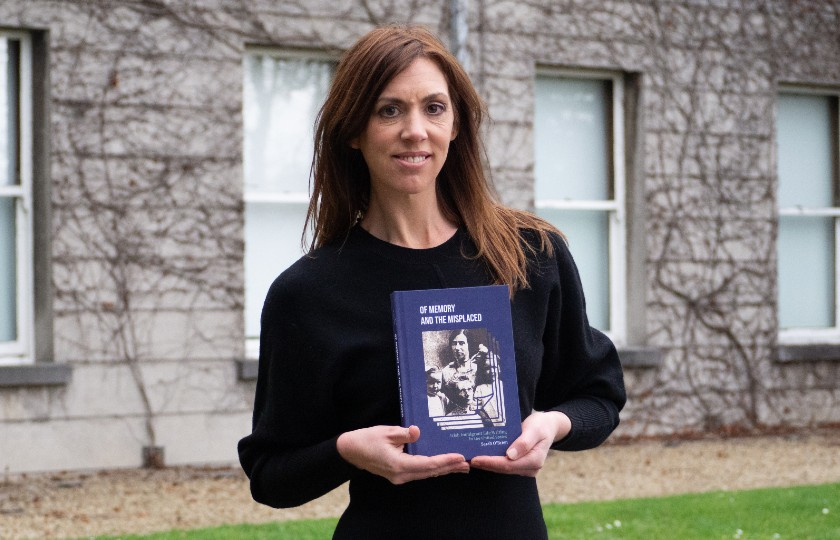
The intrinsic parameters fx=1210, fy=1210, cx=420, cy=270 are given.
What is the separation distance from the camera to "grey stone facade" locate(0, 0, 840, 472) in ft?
25.2

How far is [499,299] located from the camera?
2.06 meters

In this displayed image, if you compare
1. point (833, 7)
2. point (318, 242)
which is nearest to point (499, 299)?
point (318, 242)

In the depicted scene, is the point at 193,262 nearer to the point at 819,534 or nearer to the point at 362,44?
the point at 819,534

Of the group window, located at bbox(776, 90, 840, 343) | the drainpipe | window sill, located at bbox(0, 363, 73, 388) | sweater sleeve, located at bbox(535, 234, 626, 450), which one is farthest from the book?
window, located at bbox(776, 90, 840, 343)

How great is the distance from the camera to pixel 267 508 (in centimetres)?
677

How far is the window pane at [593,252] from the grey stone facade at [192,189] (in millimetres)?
223

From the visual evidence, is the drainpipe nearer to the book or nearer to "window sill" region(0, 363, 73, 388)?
"window sill" region(0, 363, 73, 388)

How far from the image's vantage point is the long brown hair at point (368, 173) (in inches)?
84.4

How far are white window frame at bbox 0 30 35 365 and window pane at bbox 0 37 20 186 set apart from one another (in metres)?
0.04

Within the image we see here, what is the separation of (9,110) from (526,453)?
654 cm

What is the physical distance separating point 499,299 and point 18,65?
6.45 m

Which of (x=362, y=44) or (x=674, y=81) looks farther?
(x=674, y=81)

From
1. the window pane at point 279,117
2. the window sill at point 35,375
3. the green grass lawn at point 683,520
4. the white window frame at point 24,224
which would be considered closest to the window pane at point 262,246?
the window pane at point 279,117

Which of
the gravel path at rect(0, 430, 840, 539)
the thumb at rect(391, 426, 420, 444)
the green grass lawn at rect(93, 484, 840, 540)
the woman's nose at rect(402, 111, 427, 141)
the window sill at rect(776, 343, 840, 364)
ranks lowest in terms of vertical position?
the gravel path at rect(0, 430, 840, 539)
